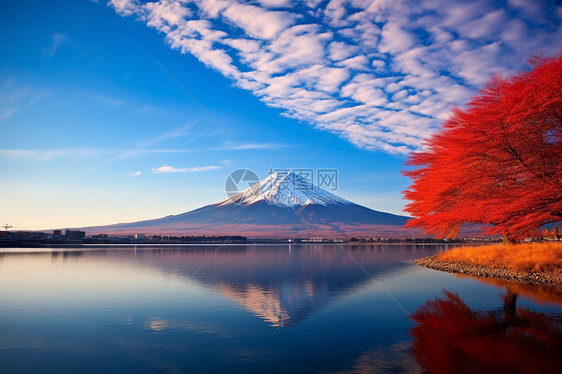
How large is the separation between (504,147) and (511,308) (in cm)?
1056

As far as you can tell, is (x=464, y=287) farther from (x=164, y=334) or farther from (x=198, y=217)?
(x=198, y=217)

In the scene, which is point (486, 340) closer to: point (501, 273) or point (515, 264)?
point (501, 273)

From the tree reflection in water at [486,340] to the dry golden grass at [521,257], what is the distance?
11986 mm

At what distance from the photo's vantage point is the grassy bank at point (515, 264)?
897 inches

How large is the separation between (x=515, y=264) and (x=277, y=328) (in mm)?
20826

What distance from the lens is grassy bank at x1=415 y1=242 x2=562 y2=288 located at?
22.8m

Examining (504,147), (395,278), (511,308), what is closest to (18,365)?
(511,308)

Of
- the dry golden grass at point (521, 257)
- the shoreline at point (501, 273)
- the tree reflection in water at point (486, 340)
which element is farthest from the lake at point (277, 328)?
the dry golden grass at point (521, 257)

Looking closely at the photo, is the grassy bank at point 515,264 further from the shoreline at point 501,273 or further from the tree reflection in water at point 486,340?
the tree reflection in water at point 486,340

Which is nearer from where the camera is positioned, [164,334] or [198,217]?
[164,334]

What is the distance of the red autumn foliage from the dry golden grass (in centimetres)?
250

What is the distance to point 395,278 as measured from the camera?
2528cm

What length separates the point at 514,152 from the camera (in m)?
21.8

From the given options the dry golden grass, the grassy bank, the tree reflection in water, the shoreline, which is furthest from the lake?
the dry golden grass
